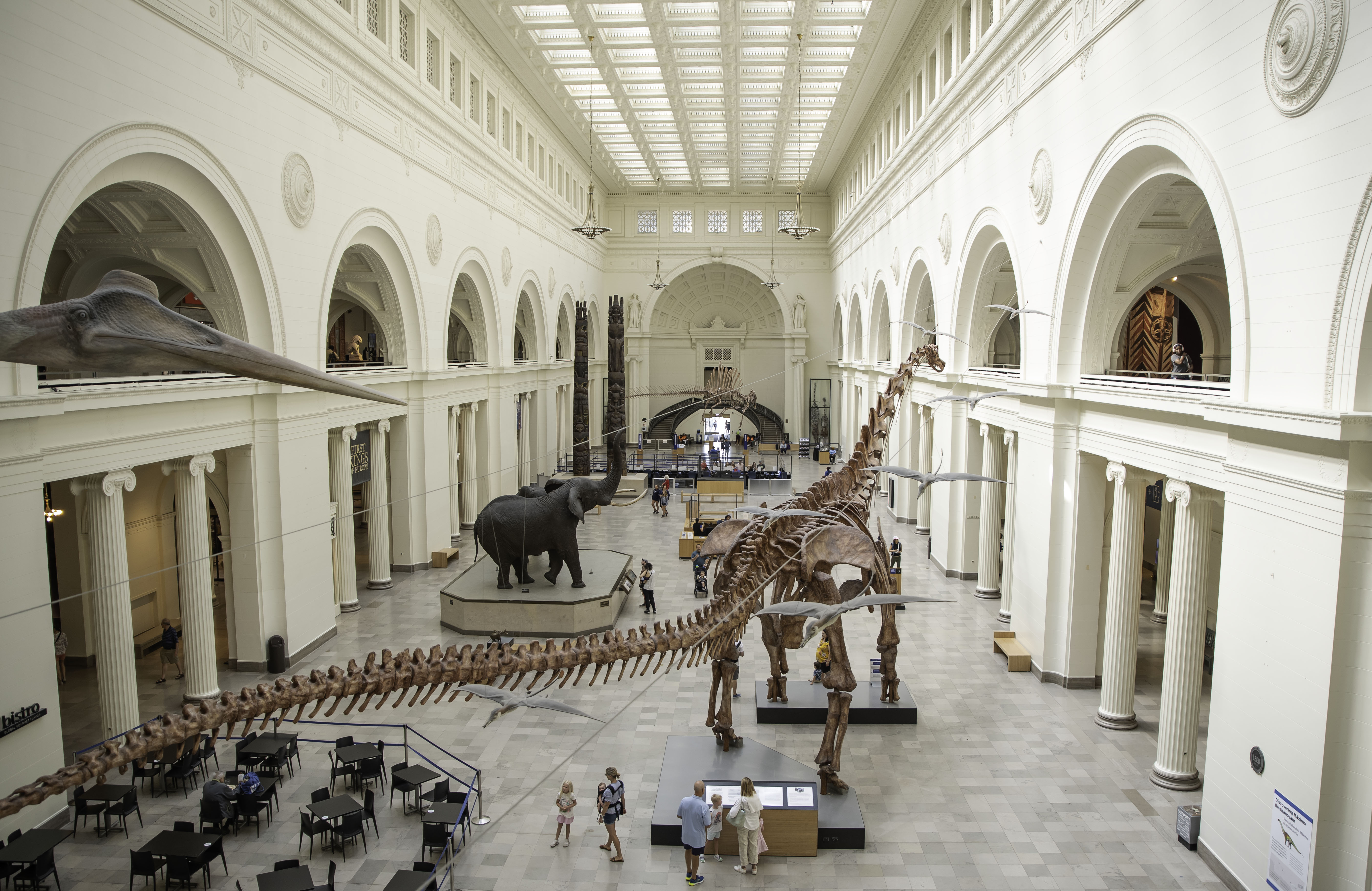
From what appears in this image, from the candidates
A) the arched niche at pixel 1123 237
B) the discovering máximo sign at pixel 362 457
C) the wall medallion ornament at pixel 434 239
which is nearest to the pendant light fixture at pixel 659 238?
the wall medallion ornament at pixel 434 239

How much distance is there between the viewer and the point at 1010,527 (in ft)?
46.4

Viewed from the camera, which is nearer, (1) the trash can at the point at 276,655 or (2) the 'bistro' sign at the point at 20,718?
(2) the 'bistro' sign at the point at 20,718

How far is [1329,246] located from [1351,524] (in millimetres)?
2087

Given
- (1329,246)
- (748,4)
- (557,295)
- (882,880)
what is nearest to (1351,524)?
(1329,246)

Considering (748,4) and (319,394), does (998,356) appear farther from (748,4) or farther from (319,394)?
(319,394)

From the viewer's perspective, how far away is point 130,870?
7531mm

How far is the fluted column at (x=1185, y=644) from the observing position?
29.8ft

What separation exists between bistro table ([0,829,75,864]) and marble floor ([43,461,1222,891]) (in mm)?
518

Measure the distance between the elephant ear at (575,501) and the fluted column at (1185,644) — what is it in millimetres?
8433

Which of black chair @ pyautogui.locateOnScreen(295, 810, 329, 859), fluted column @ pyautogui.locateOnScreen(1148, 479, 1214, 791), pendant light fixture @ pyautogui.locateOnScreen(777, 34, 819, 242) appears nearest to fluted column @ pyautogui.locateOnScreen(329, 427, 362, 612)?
black chair @ pyautogui.locateOnScreen(295, 810, 329, 859)

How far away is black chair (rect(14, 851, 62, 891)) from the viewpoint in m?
6.93

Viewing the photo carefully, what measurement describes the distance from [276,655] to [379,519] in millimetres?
4887

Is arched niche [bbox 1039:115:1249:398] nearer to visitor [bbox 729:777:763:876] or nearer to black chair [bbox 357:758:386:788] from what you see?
visitor [bbox 729:777:763:876]

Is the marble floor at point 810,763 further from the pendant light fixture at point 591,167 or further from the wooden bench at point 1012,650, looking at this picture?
the pendant light fixture at point 591,167
